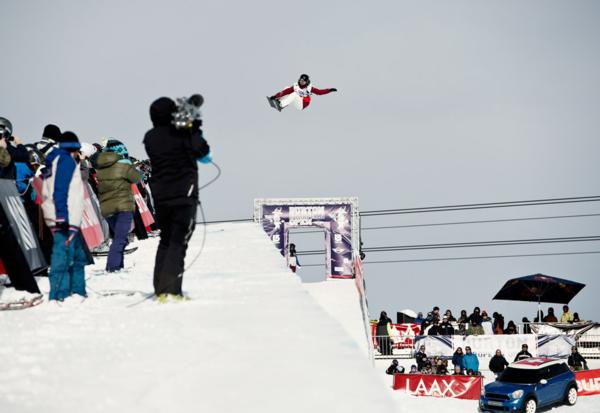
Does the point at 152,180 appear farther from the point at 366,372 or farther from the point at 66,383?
the point at 366,372

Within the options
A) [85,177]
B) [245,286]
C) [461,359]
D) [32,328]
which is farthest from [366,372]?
[461,359]

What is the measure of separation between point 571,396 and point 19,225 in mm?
16708

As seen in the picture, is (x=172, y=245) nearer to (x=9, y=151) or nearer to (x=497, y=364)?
(x=9, y=151)

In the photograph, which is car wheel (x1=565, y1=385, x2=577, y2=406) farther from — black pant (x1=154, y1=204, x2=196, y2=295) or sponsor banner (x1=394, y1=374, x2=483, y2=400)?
black pant (x1=154, y1=204, x2=196, y2=295)

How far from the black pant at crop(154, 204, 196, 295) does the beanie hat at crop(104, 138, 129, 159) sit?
3.91 m

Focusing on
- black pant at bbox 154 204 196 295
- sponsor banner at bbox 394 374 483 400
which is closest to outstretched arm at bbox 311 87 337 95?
sponsor banner at bbox 394 374 483 400

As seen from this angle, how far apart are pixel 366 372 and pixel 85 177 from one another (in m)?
8.24

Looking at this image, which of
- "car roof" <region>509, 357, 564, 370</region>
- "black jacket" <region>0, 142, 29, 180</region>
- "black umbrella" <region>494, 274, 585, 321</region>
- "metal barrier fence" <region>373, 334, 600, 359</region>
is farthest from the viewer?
"black umbrella" <region>494, 274, 585, 321</region>

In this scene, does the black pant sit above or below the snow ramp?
above

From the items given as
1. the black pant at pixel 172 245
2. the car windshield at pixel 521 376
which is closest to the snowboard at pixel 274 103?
the car windshield at pixel 521 376

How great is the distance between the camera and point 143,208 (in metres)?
16.6

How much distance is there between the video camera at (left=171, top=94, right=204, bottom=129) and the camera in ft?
23.7

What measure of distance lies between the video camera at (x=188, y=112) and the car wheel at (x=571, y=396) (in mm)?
17269

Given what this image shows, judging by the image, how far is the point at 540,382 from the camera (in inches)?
828
